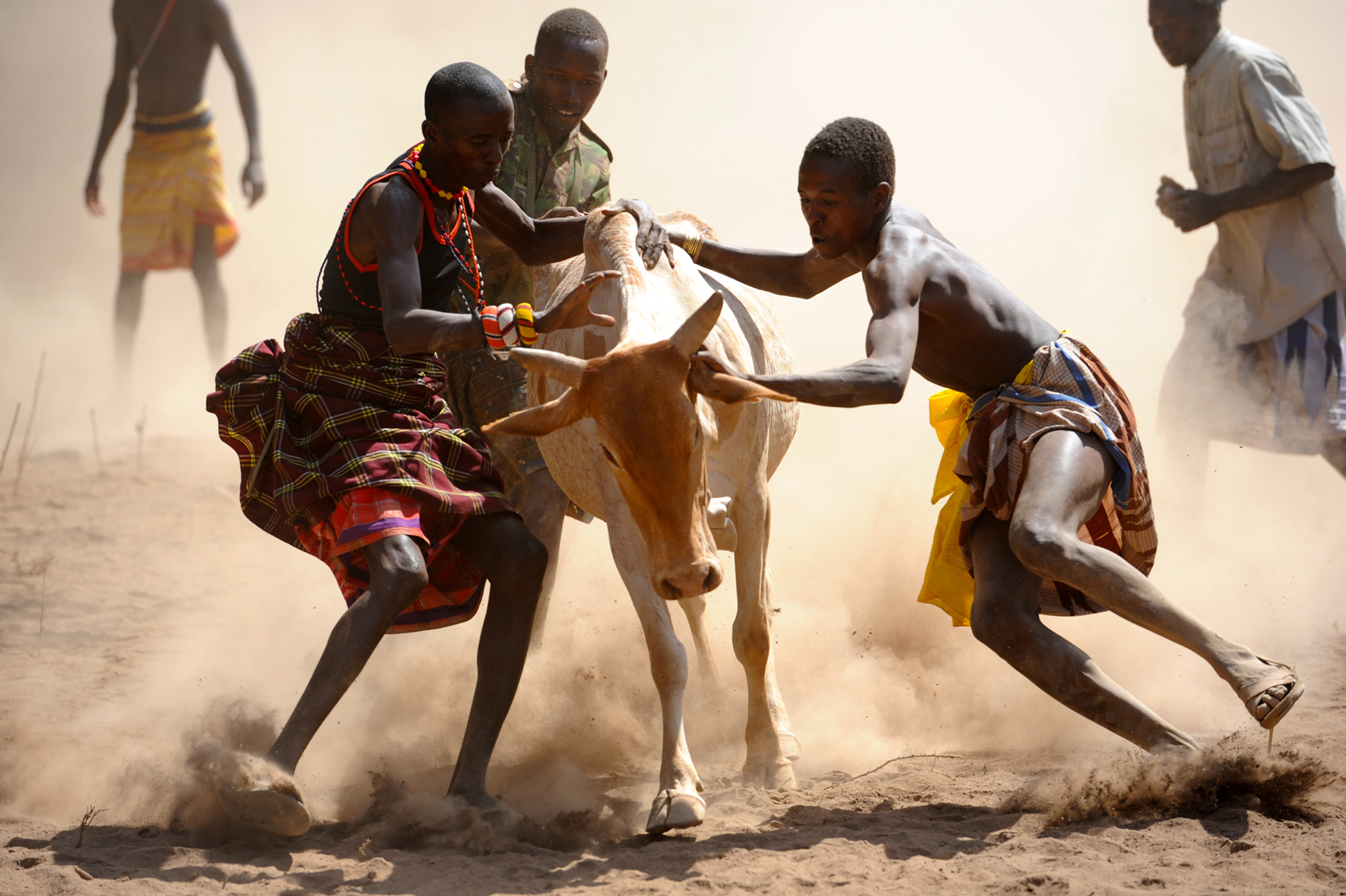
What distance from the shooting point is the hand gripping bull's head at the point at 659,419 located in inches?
131

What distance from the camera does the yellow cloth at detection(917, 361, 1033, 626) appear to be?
14.1ft

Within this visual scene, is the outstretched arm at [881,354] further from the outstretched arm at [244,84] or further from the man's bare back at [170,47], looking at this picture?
the man's bare back at [170,47]

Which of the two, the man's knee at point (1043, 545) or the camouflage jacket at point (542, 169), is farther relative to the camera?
the camouflage jacket at point (542, 169)

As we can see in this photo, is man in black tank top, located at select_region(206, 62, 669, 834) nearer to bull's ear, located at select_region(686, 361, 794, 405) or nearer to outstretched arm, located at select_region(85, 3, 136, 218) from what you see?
bull's ear, located at select_region(686, 361, 794, 405)

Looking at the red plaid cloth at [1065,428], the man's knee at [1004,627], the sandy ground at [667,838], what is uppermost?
the red plaid cloth at [1065,428]

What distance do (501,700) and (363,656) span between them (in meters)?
0.50

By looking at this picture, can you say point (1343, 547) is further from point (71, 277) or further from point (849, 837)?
point (71, 277)

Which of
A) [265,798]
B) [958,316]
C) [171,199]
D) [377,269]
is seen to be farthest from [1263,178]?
[171,199]

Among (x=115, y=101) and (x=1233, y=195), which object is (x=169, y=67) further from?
(x=1233, y=195)

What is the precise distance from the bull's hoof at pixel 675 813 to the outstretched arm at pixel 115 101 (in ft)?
32.9

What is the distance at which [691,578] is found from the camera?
3.36 m

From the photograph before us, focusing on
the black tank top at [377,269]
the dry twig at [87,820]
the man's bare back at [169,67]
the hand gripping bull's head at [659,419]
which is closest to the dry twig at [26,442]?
the man's bare back at [169,67]

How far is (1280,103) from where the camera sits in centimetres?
630

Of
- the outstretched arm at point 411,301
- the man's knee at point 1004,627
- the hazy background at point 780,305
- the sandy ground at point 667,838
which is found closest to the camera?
the sandy ground at point 667,838
